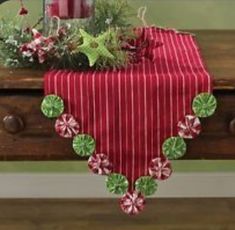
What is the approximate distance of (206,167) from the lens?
202 centimetres

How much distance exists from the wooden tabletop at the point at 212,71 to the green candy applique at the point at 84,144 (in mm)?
109

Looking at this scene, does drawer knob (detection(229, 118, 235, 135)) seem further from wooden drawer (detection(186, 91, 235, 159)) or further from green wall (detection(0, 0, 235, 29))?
green wall (detection(0, 0, 235, 29))

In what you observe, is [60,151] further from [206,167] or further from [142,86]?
[206,167]

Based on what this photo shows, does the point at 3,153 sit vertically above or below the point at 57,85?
below

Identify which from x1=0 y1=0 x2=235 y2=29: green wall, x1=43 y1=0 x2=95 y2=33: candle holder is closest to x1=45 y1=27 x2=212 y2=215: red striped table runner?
x1=43 y1=0 x2=95 y2=33: candle holder

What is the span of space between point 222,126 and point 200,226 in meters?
0.74

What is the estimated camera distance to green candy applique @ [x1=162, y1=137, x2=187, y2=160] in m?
1.22

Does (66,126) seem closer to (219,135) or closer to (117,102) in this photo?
(117,102)

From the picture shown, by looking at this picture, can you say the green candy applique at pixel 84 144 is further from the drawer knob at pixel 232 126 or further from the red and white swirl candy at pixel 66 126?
the drawer knob at pixel 232 126

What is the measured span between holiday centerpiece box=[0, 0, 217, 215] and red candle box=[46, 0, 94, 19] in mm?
62

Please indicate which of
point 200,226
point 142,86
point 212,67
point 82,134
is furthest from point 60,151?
point 200,226

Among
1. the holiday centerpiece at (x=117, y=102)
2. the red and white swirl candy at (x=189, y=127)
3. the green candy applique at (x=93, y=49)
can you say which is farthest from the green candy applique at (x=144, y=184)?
the green candy applique at (x=93, y=49)

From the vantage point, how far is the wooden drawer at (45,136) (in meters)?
1.24

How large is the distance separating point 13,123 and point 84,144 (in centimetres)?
13
